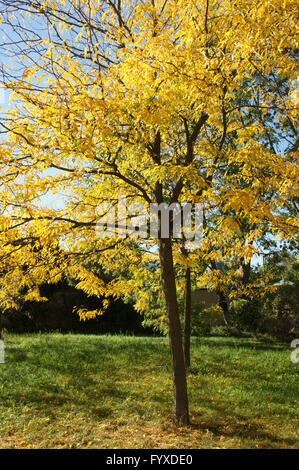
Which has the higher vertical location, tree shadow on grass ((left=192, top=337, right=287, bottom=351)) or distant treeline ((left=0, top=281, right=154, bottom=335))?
distant treeline ((left=0, top=281, right=154, bottom=335))

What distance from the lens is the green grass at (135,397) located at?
5.42 metres

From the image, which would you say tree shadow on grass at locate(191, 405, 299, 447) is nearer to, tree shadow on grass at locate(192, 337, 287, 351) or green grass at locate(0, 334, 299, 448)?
green grass at locate(0, 334, 299, 448)

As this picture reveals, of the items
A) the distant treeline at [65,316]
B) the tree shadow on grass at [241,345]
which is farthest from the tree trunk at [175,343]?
the distant treeline at [65,316]

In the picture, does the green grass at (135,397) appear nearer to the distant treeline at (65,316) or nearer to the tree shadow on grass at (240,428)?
the tree shadow on grass at (240,428)

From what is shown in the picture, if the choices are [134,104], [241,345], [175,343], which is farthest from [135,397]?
[241,345]

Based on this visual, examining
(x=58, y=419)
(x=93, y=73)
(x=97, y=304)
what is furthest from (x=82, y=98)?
(x=97, y=304)

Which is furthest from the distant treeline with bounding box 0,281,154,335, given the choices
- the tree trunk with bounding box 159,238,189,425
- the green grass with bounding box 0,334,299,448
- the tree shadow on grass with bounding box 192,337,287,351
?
the tree trunk with bounding box 159,238,189,425

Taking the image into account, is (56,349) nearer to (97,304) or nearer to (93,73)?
(93,73)

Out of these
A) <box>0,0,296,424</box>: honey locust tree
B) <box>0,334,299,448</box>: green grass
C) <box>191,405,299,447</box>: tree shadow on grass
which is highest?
<box>0,0,296,424</box>: honey locust tree

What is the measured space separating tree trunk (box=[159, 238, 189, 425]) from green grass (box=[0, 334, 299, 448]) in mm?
259

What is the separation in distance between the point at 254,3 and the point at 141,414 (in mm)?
5921

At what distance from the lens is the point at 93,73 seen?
5180 millimetres

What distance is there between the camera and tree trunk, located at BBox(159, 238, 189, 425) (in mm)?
5863

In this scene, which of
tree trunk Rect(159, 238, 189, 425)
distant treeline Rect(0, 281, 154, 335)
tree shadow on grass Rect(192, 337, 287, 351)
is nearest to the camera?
tree trunk Rect(159, 238, 189, 425)
